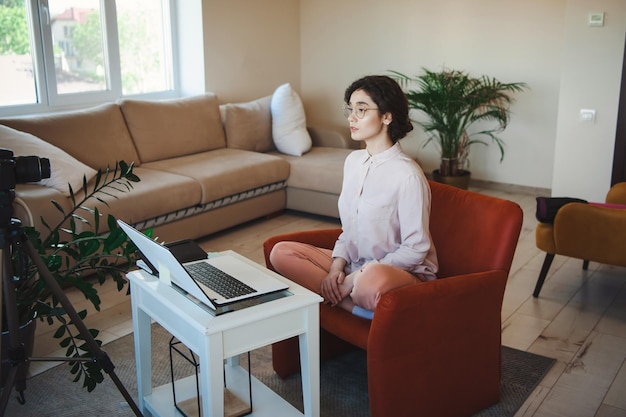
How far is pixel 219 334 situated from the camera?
1728mm

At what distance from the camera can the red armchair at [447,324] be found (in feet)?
6.68

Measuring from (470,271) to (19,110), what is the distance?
3.27 metres

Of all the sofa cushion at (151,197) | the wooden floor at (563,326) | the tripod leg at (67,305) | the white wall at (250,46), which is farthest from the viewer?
the white wall at (250,46)

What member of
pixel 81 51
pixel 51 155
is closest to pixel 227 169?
pixel 51 155

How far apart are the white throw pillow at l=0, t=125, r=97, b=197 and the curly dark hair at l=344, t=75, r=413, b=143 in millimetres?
1857

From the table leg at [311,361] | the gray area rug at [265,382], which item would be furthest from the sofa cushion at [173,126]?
the table leg at [311,361]

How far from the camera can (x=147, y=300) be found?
6.82 feet

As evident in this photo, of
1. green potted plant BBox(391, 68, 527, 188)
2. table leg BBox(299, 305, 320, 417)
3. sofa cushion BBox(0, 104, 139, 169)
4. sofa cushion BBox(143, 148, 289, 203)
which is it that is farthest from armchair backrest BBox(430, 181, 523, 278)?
green potted plant BBox(391, 68, 527, 188)

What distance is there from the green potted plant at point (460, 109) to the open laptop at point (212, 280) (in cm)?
328

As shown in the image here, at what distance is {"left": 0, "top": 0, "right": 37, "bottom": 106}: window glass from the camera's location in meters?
4.23

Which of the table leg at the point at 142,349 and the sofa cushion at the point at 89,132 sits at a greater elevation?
the sofa cushion at the point at 89,132

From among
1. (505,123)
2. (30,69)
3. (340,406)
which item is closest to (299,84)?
(505,123)

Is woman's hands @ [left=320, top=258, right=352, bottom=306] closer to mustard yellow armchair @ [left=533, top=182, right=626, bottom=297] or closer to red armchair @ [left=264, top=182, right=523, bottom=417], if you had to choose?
red armchair @ [left=264, top=182, right=523, bottom=417]

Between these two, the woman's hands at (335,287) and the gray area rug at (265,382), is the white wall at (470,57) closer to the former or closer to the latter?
the gray area rug at (265,382)
